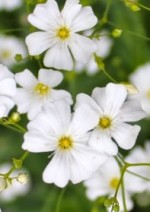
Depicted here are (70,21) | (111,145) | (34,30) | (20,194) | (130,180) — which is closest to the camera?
(111,145)

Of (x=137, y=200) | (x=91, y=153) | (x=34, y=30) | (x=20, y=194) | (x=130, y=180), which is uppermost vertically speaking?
(x=34, y=30)

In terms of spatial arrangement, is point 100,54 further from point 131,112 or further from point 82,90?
point 131,112

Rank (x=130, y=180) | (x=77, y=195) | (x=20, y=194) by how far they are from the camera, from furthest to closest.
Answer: (x=20, y=194) → (x=77, y=195) → (x=130, y=180)

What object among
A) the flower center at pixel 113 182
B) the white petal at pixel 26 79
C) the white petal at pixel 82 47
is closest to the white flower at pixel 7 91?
the white petal at pixel 26 79

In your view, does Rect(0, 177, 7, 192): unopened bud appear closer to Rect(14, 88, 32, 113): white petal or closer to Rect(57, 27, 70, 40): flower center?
Rect(14, 88, 32, 113): white petal

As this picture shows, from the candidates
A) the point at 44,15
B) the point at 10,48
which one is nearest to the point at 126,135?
the point at 44,15

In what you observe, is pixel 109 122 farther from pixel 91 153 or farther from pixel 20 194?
pixel 20 194

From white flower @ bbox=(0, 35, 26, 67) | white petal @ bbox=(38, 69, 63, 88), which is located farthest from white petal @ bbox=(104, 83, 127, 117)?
white flower @ bbox=(0, 35, 26, 67)

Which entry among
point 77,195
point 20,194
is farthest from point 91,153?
point 20,194
